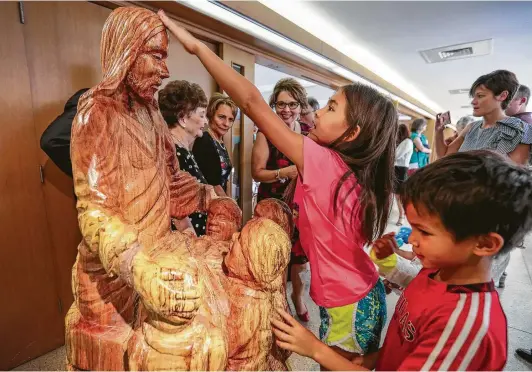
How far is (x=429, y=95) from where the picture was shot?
6848mm

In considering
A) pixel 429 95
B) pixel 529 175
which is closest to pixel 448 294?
pixel 529 175

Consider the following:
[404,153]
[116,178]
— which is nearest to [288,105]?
[116,178]

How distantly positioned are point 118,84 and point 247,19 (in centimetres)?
153

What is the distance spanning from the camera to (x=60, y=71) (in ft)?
5.16

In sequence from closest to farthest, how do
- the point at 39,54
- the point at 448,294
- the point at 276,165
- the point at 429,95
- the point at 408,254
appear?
the point at 448,294, the point at 408,254, the point at 39,54, the point at 276,165, the point at 429,95

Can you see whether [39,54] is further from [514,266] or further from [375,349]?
[514,266]

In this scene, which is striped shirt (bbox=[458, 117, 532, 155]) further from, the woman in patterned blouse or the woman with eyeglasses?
the woman with eyeglasses

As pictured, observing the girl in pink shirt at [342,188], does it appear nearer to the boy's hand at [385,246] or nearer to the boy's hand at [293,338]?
the boy's hand at [385,246]

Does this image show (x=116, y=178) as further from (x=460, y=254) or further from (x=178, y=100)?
(x=178, y=100)

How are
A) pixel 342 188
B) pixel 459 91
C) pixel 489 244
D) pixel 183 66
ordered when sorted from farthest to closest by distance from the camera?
pixel 459 91, pixel 183 66, pixel 342 188, pixel 489 244

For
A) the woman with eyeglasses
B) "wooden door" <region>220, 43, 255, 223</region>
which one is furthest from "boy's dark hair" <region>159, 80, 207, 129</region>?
"wooden door" <region>220, 43, 255, 223</region>

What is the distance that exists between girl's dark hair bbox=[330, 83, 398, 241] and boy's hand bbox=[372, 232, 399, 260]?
0.09 meters

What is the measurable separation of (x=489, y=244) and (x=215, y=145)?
147 centimetres

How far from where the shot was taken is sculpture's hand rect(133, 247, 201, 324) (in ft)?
1.65
